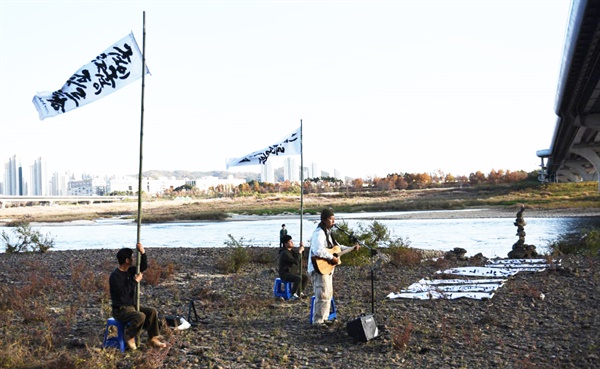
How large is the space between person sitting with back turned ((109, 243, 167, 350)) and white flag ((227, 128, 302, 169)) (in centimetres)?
555

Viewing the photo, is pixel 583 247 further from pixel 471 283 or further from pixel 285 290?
pixel 285 290

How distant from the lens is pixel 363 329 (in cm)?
929

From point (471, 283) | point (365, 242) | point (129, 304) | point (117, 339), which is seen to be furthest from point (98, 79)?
point (365, 242)

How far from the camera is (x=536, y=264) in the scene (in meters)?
19.3

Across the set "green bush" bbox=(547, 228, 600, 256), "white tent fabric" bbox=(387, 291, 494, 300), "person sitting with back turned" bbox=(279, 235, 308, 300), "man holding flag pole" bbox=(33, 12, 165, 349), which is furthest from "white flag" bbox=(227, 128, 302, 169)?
"green bush" bbox=(547, 228, 600, 256)

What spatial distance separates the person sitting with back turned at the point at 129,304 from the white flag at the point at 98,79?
2.22 meters

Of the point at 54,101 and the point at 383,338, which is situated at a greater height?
the point at 54,101

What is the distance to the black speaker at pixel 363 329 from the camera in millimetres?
9312

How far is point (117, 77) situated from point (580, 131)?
5612 centimetres

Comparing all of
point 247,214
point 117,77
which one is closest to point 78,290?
point 117,77

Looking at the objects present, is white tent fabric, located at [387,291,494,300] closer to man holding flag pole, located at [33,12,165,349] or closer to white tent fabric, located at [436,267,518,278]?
white tent fabric, located at [436,267,518,278]

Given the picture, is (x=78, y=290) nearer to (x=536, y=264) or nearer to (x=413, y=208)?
(x=536, y=264)

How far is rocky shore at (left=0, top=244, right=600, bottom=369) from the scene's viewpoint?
8.34 meters

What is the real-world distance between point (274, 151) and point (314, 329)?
15.8ft
